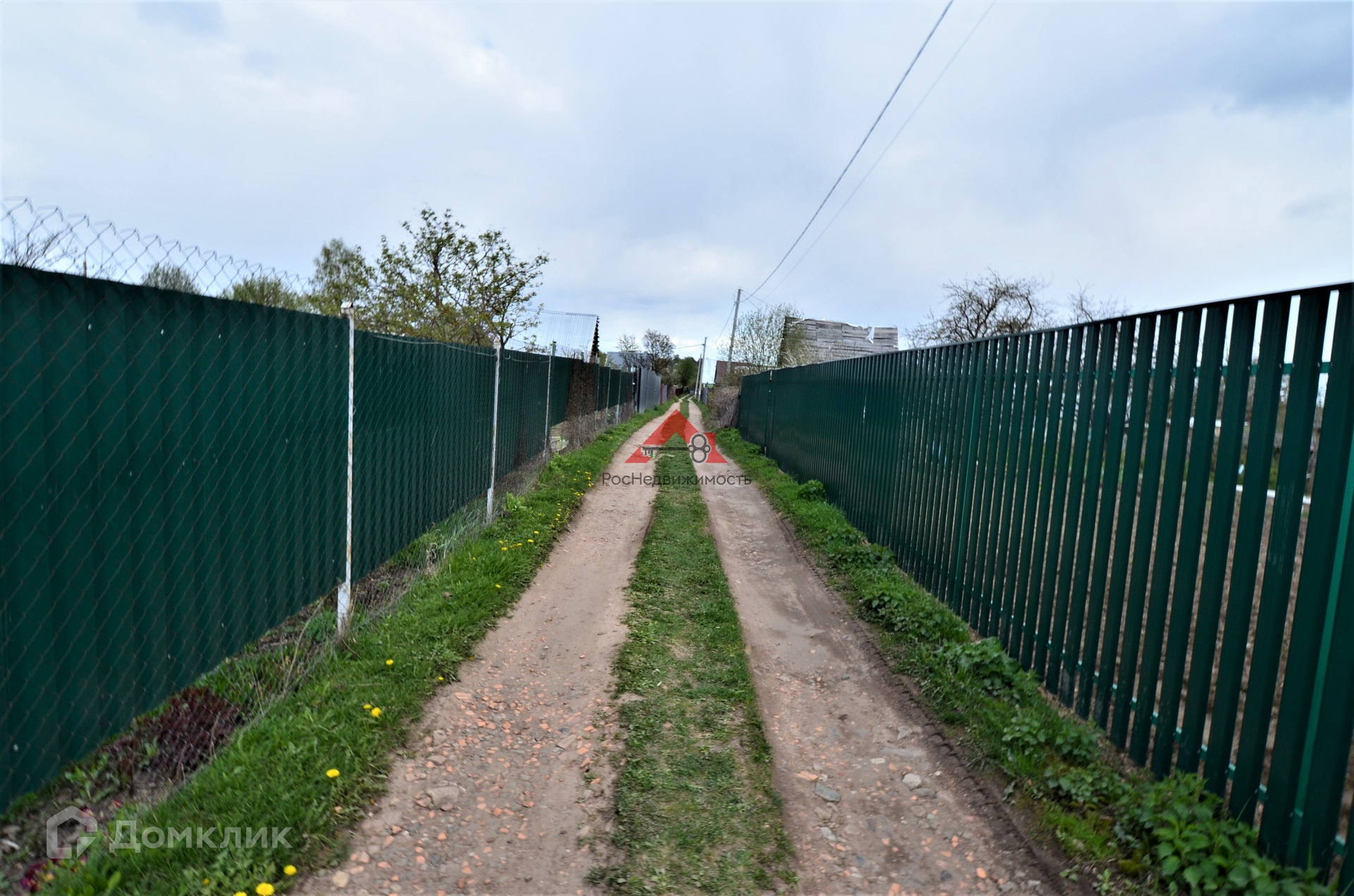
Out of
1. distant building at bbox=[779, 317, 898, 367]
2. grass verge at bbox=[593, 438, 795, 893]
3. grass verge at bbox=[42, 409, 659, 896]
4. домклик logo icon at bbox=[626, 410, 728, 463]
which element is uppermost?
distant building at bbox=[779, 317, 898, 367]

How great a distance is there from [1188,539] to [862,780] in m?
1.83

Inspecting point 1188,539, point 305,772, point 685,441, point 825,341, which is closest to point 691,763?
point 305,772

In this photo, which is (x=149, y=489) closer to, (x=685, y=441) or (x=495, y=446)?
(x=495, y=446)

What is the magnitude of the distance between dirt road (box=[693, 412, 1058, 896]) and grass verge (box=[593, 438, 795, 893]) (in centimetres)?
13

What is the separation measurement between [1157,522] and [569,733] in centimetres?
310

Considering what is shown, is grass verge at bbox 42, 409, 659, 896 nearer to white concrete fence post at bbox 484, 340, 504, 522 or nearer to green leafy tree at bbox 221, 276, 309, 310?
green leafy tree at bbox 221, 276, 309, 310

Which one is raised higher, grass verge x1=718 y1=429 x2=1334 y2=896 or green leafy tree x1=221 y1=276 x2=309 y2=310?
green leafy tree x1=221 y1=276 x2=309 y2=310

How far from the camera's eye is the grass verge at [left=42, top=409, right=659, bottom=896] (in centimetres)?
235

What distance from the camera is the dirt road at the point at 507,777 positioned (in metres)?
2.62

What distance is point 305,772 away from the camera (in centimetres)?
294

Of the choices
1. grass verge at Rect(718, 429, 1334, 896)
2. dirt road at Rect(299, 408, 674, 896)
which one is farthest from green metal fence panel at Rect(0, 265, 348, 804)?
grass verge at Rect(718, 429, 1334, 896)

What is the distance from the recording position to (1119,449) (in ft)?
12.1

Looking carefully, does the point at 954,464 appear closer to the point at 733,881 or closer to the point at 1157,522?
the point at 1157,522

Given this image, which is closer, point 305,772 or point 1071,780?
point 305,772
